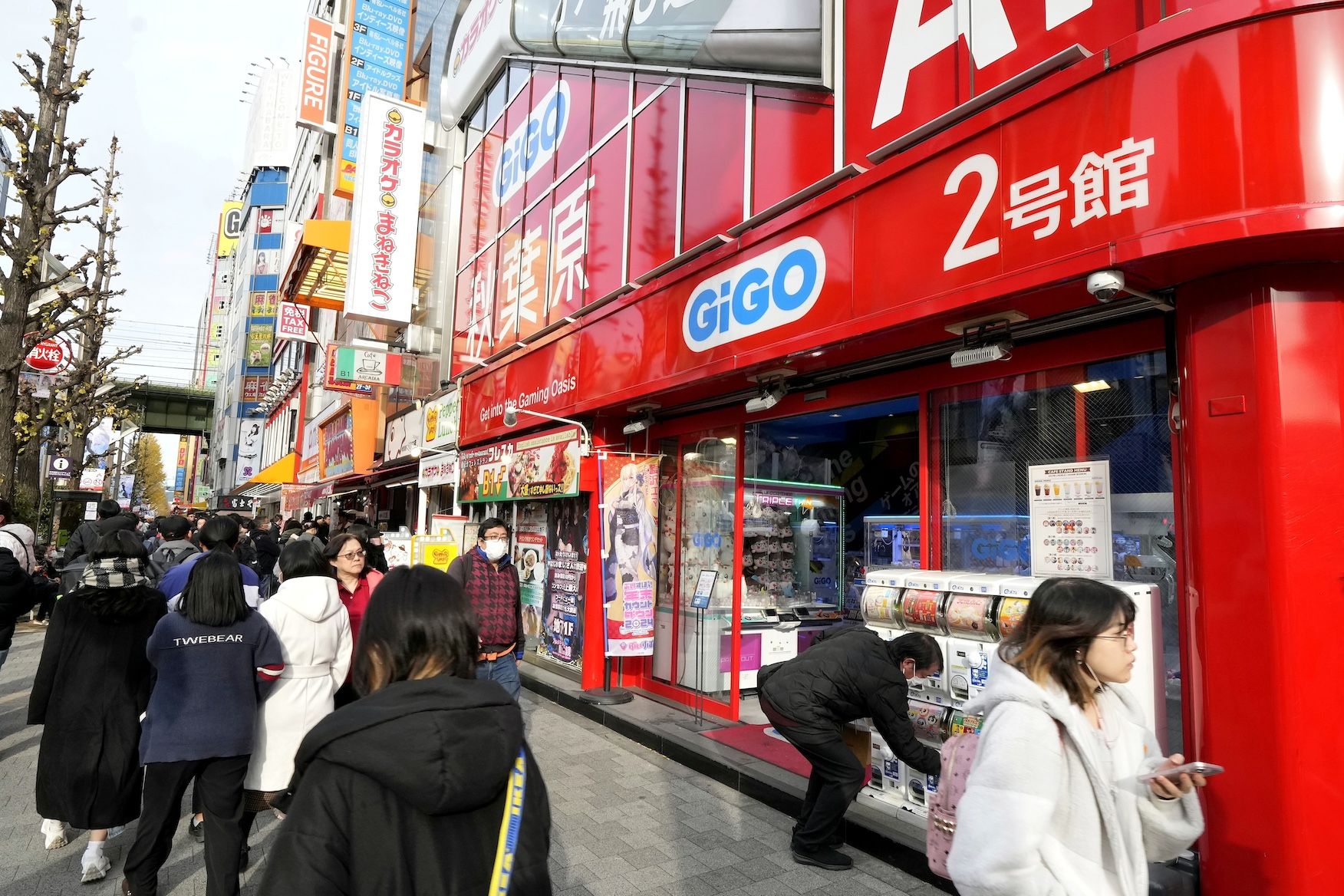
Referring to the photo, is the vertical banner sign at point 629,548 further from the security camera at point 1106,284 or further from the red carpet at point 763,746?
the security camera at point 1106,284

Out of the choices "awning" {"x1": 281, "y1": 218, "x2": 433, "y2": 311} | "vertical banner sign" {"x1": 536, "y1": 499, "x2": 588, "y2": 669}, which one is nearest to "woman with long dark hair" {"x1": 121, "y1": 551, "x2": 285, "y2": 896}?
"vertical banner sign" {"x1": 536, "y1": 499, "x2": 588, "y2": 669}

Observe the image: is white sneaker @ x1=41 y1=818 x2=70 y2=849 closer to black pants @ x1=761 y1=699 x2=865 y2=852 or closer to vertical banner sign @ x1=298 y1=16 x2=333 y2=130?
black pants @ x1=761 y1=699 x2=865 y2=852

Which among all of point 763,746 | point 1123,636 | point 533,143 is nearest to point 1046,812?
point 1123,636

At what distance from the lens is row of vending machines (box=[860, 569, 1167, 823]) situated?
14.1 feet

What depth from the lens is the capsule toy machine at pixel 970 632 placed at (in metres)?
4.38

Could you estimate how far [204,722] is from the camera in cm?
361

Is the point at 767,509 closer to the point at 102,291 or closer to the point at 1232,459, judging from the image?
the point at 1232,459

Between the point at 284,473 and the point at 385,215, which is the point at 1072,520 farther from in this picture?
the point at 284,473

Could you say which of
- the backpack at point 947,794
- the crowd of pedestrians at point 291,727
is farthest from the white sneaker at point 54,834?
the backpack at point 947,794

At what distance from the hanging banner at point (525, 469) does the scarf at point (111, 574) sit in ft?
15.6

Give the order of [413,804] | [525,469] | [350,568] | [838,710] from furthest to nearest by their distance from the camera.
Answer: [525,469] → [350,568] → [838,710] → [413,804]

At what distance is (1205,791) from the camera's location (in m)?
3.46

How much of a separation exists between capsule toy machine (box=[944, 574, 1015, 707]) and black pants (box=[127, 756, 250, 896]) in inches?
150

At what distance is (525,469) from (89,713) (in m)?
6.03
